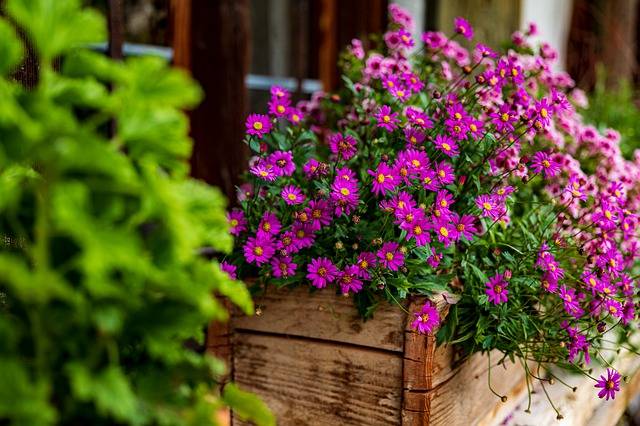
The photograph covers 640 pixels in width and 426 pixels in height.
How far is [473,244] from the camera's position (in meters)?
1.32

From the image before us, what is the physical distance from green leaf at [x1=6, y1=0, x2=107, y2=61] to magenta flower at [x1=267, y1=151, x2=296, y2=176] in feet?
1.97

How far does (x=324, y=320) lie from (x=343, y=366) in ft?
0.30

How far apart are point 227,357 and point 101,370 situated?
2.45ft

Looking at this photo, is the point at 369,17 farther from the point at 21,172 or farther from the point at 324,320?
the point at 21,172

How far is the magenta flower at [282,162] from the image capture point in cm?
125

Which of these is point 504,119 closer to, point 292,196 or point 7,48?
point 292,196

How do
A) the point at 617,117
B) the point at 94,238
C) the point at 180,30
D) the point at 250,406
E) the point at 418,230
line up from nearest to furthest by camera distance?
the point at 94,238 → the point at 250,406 → the point at 418,230 → the point at 180,30 → the point at 617,117

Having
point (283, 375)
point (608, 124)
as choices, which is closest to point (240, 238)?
point (283, 375)

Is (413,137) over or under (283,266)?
over

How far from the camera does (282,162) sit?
49.6 inches

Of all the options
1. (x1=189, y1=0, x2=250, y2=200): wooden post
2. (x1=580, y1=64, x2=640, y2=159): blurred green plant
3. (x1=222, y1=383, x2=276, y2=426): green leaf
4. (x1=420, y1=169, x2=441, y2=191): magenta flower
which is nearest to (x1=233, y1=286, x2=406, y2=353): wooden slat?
(x1=420, y1=169, x2=441, y2=191): magenta flower

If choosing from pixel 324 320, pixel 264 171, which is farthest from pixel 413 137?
pixel 324 320

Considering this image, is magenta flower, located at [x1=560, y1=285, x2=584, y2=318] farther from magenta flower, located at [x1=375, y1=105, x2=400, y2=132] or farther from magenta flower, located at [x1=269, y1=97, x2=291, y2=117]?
magenta flower, located at [x1=269, y1=97, x2=291, y2=117]

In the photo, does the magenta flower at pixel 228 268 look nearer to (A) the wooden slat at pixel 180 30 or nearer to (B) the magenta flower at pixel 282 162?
(B) the magenta flower at pixel 282 162
